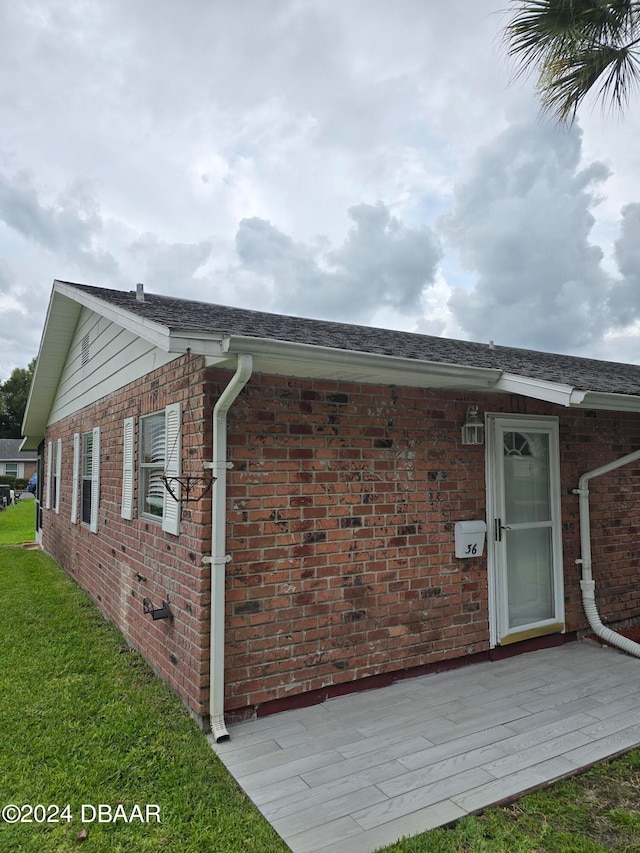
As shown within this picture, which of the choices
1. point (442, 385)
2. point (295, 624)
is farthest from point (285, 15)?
point (295, 624)

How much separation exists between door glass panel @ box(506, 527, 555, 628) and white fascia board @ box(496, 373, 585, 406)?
1.49 meters

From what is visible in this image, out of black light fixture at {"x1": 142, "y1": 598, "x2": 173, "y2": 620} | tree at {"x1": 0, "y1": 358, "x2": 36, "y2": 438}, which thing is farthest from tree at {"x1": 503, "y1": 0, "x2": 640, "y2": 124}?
tree at {"x1": 0, "y1": 358, "x2": 36, "y2": 438}

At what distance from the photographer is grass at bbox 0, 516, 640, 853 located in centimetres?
225

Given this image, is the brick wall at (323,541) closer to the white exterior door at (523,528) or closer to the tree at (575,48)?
the white exterior door at (523,528)

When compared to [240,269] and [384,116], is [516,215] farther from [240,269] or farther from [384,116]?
[240,269]

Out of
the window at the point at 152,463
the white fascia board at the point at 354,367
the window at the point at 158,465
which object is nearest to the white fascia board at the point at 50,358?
the window at the point at 158,465

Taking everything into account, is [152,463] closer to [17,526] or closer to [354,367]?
[354,367]

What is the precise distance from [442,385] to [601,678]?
266 centimetres

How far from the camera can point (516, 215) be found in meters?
12.2

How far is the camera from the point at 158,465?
426cm

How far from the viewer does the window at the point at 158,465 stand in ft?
12.3

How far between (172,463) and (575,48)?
194 inches

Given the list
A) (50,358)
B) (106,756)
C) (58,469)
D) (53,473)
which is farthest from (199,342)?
(53,473)

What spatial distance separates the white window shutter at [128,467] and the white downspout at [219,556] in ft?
6.07
